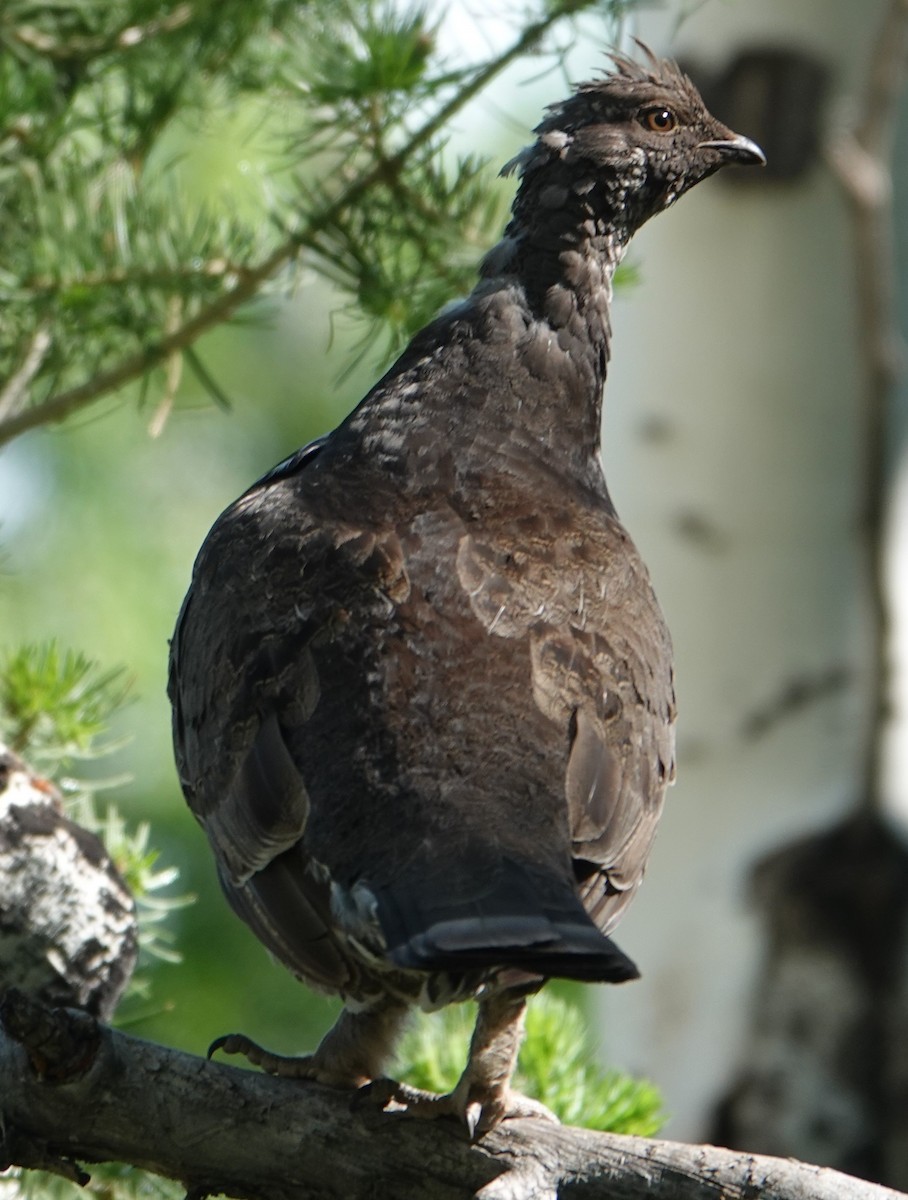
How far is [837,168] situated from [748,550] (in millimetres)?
1561

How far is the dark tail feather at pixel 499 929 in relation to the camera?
2.26 metres

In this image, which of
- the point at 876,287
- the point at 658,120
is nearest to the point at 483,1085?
the point at 658,120

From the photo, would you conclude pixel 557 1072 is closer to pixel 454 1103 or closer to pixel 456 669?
pixel 454 1103

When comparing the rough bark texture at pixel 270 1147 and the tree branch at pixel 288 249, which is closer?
the rough bark texture at pixel 270 1147

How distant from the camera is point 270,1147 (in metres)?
2.66

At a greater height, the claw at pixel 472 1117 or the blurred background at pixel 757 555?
the blurred background at pixel 757 555

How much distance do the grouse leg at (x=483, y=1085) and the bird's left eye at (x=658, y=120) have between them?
6.86ft

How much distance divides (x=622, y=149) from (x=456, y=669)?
1.48 metres

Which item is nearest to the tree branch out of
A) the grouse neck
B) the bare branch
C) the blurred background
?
the grouse neck

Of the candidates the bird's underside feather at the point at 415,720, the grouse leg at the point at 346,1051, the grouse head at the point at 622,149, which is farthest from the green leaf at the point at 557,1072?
the grouse head at the point at 622,149

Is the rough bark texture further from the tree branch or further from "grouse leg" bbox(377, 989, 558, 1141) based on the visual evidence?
the tree branch

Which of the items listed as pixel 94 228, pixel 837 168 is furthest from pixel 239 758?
pixel 837 168

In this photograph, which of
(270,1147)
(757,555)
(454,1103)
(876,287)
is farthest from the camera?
(757,555)

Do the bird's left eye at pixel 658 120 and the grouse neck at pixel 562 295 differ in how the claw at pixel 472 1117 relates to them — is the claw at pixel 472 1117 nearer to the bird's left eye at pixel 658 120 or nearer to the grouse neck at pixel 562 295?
the grouse neck at pixel 562 295
